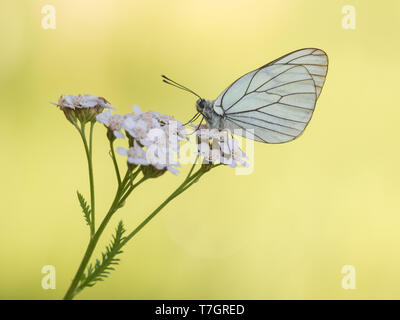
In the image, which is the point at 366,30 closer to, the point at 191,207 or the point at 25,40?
the point at 191,207

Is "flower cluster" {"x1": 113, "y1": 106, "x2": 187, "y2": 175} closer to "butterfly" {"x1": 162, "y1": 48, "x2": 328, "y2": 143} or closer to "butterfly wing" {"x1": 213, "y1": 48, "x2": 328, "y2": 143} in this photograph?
"butterfly" {"x1": 162, "y1": 48, "x2": 328, "y2": 143}

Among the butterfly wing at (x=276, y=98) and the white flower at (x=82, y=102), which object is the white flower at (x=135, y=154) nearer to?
the white flower at (x=82, y=102)

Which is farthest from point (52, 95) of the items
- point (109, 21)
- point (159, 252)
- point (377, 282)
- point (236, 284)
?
point (377, 282)

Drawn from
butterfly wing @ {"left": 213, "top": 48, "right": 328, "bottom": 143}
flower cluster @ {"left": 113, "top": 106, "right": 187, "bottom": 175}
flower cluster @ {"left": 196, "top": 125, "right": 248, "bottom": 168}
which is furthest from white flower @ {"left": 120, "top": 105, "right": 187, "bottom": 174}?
butterfly wing @ {"left": 213, "top": 48, "right": 328, "bottom": 143}

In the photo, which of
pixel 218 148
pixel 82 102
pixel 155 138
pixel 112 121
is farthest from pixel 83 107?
pixel 218 148

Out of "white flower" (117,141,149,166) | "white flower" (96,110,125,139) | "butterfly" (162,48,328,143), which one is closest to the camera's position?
"white flower" (117,141,149,166)

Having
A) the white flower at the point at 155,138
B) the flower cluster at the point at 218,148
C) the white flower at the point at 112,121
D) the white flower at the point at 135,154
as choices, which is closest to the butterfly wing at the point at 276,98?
the flower cluster at the point at 218,148

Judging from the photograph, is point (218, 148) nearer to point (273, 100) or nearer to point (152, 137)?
point (152, 137)
